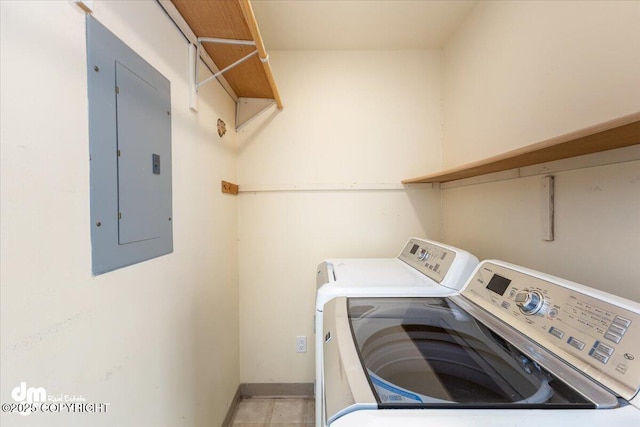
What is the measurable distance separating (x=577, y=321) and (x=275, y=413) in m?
1.87

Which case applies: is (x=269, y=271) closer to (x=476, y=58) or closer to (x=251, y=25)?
(x=251, y=25)

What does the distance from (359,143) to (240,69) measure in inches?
36.9

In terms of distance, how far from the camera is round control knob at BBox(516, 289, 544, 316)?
759 millimetres

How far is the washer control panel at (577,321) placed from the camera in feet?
1.77

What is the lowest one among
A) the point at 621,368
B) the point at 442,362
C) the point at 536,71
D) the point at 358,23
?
the point at 442,362

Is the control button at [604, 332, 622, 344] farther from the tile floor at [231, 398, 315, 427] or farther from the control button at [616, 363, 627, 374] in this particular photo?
the tile floor at [231, 398, 315, 427]

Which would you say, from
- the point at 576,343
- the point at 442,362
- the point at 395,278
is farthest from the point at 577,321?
the point at 395,278

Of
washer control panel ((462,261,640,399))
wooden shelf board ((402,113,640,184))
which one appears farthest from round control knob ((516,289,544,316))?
wooden shelf board ((402,113,640,184))

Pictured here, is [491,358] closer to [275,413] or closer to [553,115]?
[553,115]

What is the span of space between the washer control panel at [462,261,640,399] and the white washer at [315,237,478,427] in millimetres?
229

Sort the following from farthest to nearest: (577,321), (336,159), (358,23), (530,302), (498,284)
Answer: (336,159) < (358,23) < (498,284) < (530,302) < (577,321)

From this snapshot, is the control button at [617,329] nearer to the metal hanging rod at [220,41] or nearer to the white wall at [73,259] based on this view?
the white wall at [73,259]

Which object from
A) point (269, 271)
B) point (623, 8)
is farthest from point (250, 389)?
point (623, 8)

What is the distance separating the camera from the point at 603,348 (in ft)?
1.89
